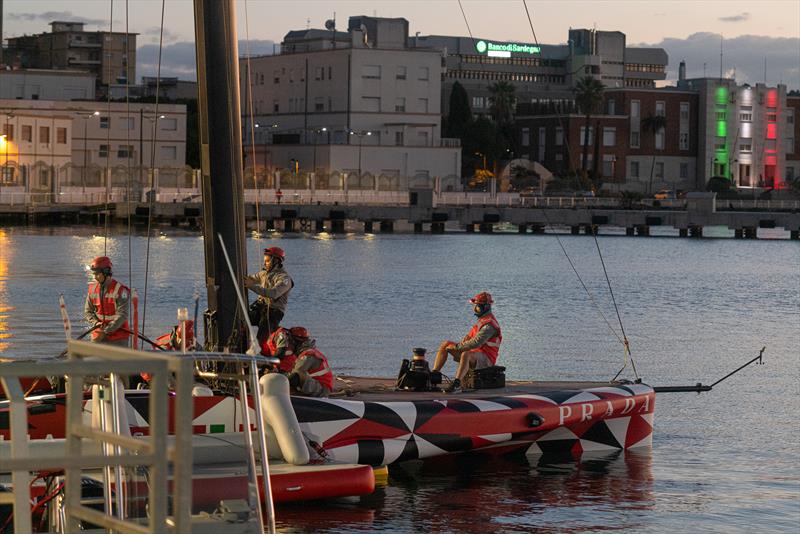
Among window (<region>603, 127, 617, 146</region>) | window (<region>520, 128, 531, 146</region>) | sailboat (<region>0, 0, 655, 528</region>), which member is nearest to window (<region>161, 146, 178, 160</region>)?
window (<region>520, 128, 531, 146</region>)

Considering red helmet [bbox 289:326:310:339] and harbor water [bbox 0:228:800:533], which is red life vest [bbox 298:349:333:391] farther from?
harbor water [bbox 0:228:800:533]

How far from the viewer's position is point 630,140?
500 ft

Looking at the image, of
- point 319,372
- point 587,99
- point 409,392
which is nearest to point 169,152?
point 587,99

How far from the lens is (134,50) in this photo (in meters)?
180

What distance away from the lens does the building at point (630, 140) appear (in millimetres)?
150875

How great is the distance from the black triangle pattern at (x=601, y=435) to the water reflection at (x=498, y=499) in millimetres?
205

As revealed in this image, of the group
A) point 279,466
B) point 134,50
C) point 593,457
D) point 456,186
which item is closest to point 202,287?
point 593,457

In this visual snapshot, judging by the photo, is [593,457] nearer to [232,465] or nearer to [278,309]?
[278,309]

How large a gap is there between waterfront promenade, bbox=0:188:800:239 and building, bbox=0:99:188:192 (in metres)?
1.92

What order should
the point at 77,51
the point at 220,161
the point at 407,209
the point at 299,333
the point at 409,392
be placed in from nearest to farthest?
1. the point at 220,161
2. the point at 299,333
3. the point at 409,392
4. the point at 407,209
5. the point at 77,51

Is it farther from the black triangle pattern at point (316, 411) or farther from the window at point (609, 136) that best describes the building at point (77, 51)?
the black triangle pattern at point (316, 411)

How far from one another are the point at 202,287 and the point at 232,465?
1919 inches

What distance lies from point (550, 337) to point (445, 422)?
25.5 m

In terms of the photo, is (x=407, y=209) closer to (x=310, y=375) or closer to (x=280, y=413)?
(x=310, y=375)
